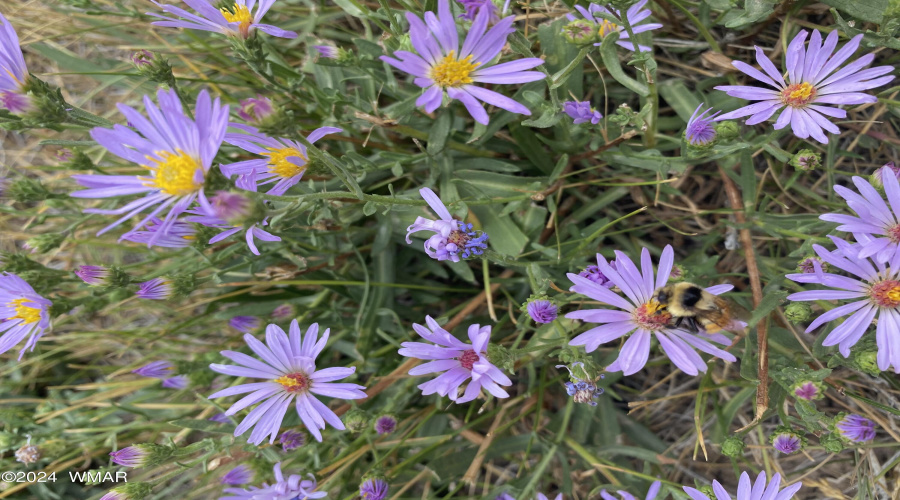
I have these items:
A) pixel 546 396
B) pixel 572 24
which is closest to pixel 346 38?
pixel 572 24

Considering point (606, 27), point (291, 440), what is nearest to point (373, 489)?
point (291, 440)

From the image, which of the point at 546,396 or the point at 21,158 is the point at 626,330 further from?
the point at 21,158

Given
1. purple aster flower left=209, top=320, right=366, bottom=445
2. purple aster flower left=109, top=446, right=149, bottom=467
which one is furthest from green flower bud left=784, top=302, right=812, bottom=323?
purple aster flower left=109, top=446, right=149, bottom=467

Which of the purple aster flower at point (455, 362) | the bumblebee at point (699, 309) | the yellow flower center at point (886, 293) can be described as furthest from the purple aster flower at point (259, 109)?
the yellow flower center at point (886, 293)

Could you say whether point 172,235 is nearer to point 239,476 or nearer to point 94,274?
point 94,274

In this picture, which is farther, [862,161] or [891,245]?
[862,161]

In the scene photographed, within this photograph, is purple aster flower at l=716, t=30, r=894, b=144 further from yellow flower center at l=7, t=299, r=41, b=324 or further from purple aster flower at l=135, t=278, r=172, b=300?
yellow flower center at l=7, t=299, r=41, b=324

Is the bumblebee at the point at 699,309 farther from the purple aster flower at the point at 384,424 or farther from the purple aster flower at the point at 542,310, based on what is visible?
the purple aster flower at the point at 384,424
